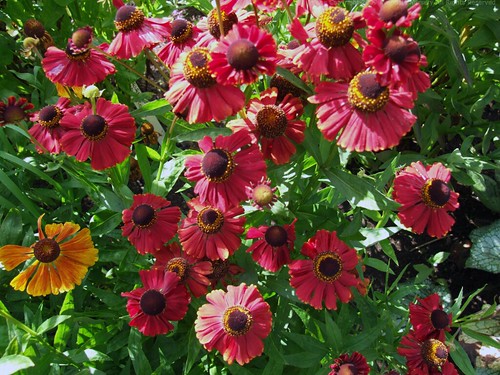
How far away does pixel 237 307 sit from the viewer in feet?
3.78

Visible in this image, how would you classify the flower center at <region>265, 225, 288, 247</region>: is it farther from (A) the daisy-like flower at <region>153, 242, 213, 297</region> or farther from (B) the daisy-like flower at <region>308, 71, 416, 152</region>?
(B) the daisy-like flower at <region>308, 71, 416, 152</region>

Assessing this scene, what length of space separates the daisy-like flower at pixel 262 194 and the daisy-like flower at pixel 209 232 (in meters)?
0.06

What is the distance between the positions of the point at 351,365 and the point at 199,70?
75 centimetres

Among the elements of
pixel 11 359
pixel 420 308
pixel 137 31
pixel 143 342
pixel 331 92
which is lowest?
pixel 420 308

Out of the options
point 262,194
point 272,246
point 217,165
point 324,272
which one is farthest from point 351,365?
point 217,165

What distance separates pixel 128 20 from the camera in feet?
4.31

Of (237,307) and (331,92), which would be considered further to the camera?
(237,307)

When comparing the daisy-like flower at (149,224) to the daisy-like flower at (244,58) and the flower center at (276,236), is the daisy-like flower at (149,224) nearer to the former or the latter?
the flower center at (276,236)

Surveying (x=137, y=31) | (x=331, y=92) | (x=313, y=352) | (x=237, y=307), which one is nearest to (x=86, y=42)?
(x=137, y=31)

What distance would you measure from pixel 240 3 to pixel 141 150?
0.59 metres

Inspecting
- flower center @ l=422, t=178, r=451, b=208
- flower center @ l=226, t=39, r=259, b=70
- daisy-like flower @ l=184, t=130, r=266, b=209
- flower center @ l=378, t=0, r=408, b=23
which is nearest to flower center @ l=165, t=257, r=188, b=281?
daisy-like flower @ l=184, t=130, r=266, b=209

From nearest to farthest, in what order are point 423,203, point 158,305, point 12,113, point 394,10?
1. point 394,10
2. point 158,305
3. point 423,203
4. point 12,113

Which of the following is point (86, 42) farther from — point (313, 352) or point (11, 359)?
point (313, 352)

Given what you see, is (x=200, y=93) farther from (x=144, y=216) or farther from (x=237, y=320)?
(x=237, y=320)
